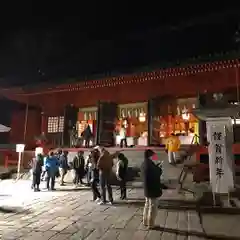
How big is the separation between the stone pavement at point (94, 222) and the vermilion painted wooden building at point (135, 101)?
694 cm

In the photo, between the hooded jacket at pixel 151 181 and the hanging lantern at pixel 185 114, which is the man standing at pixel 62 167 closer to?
the hanging lantern at pixel 185 114

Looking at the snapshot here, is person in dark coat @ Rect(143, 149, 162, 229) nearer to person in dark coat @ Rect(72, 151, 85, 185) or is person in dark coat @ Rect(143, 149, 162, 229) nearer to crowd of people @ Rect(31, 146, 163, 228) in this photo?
crowd of people @ Rect(31, 146, 163, 228)

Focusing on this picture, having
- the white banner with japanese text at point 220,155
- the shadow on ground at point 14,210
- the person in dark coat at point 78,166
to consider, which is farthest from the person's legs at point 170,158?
the shadow on ground at point 14,210

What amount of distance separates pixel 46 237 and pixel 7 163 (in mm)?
14677

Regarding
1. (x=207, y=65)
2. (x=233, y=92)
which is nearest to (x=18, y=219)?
(x=207, y=65)

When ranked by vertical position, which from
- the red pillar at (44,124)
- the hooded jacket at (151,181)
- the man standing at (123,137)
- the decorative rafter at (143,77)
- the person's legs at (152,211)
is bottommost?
the person's legs at (152,211)

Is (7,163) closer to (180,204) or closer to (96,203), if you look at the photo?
(96,203)

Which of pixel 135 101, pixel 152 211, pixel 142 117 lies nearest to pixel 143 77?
pixel 135 101

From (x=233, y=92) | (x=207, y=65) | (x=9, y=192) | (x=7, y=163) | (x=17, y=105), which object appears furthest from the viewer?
(x=17, y=105)

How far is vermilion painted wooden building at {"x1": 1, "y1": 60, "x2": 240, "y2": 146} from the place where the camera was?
1466cm

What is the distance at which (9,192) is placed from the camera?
40.2 feet

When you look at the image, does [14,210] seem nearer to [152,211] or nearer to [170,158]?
[152,211]

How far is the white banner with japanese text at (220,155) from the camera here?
882cm

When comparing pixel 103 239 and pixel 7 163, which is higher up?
pixel 7 163
